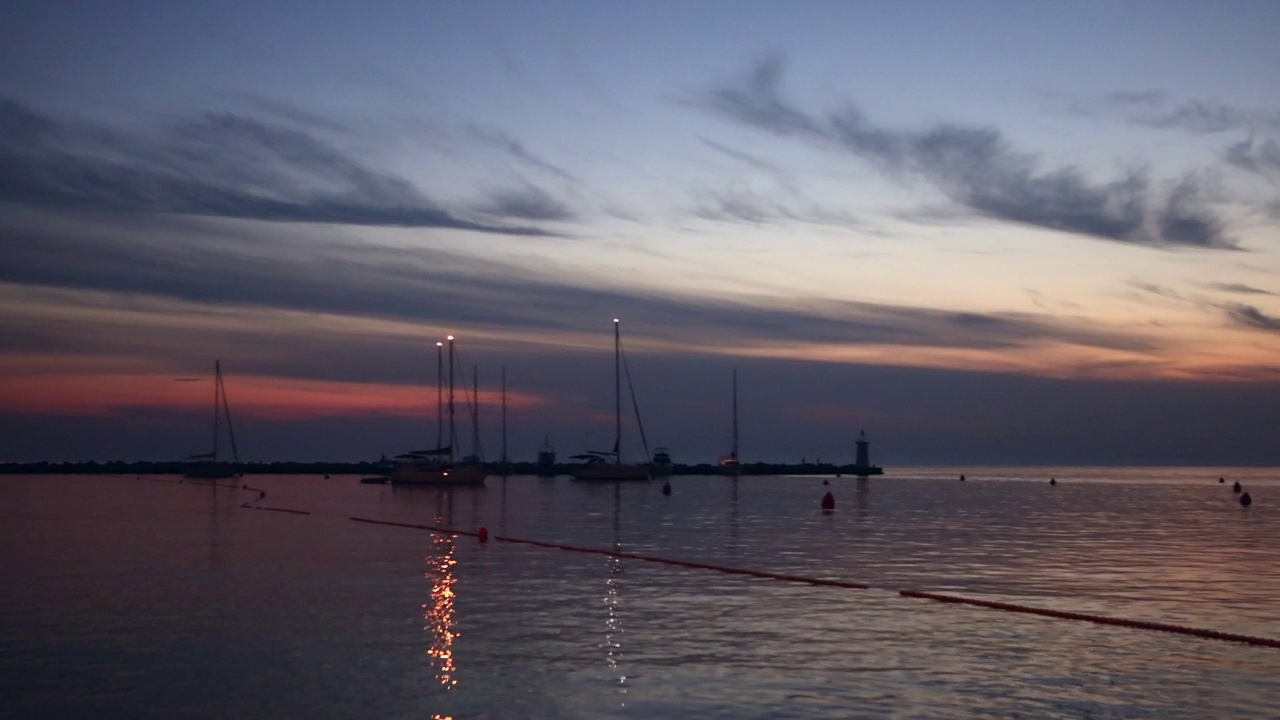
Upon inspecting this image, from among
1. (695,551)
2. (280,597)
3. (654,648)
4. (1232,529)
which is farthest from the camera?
(1232,529)

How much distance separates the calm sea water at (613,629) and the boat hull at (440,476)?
59.9m

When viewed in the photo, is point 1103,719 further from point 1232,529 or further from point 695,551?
point 1232,529

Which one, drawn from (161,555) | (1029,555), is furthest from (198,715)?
(1029,555)

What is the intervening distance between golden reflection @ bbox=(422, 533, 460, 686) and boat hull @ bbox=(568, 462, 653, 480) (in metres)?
87.4

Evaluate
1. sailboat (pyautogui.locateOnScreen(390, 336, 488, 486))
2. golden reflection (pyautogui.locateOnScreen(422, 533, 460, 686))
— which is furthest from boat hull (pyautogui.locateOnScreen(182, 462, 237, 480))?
golden reflection (pyautogui.locateOnScreen(422, 533, 460, 686))

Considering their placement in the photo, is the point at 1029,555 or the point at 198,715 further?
the point at 1029,555

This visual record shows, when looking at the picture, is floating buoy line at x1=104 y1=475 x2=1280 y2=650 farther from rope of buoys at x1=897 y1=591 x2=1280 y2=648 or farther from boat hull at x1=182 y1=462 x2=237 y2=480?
boat hull at x1=182 y1=462 x2=237 y2=480

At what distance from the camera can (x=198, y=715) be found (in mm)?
14781

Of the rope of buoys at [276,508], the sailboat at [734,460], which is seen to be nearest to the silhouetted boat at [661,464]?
the sailboat at [734,460]

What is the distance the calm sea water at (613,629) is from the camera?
51.0 ft

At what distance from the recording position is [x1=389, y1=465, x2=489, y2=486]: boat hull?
342 feet

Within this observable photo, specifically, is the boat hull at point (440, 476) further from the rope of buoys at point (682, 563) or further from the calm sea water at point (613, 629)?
the calm sea water at point (613, 629)

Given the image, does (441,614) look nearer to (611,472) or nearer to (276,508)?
(276,508)

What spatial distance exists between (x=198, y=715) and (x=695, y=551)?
24.3 m
